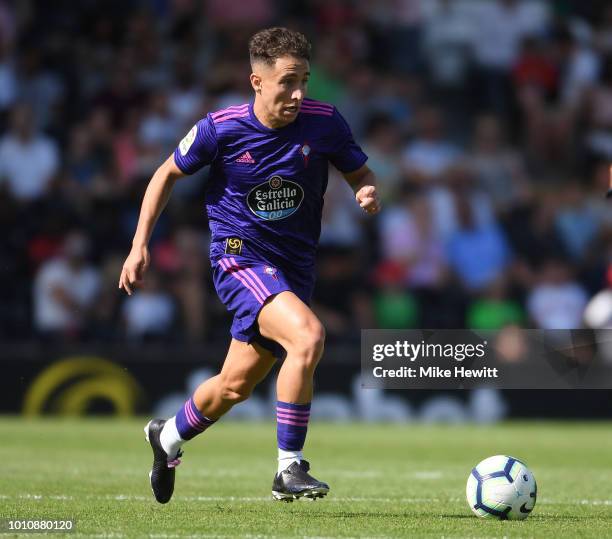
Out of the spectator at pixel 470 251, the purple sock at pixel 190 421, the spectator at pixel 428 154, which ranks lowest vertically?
the purple sock at pixel 190 421

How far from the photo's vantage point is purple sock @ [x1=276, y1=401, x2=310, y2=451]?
6.37 meters

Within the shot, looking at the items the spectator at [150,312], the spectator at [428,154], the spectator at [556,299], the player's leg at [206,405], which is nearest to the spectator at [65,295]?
the spectator at [150,312]

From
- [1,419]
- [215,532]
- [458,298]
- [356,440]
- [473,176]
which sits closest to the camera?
[215,532]

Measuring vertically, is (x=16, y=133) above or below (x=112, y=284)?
above

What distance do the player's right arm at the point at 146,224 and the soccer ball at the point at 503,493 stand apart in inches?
80.1

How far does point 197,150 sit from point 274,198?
49 centimetres

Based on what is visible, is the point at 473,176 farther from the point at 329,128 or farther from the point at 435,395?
the point at 329,128

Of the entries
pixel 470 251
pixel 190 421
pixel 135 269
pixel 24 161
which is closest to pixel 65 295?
pixel 24 161

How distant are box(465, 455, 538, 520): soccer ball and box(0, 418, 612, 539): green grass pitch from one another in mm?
92

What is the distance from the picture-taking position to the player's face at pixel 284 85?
21.9ft

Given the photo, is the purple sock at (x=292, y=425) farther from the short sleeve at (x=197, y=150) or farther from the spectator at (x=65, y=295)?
the spectator at (x=65, y=295)

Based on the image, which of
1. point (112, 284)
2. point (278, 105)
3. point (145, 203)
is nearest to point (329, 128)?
point (278, 105)

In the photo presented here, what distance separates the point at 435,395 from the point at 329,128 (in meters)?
8.64

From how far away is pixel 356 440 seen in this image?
12.6m
